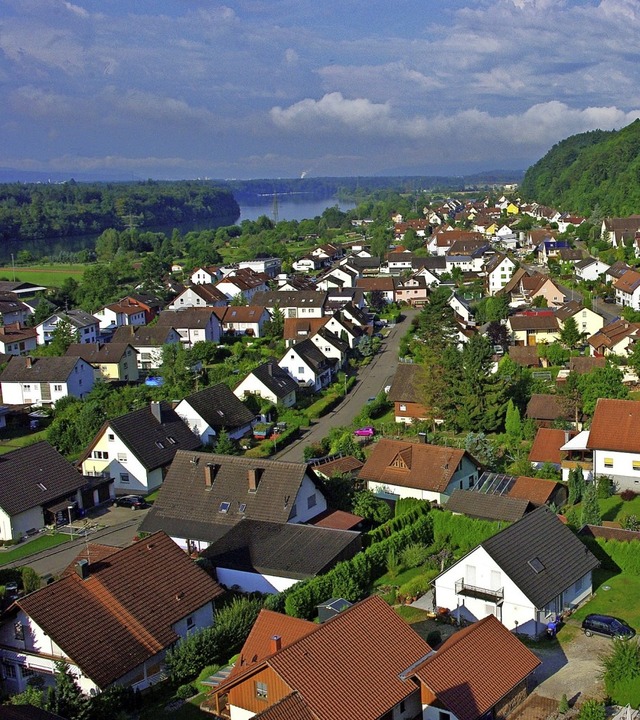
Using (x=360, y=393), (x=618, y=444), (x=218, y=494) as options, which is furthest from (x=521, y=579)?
(x=360, y=393)

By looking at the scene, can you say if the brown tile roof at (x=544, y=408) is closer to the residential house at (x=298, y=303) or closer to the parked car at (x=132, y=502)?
the parked car at (x=132, y=502)

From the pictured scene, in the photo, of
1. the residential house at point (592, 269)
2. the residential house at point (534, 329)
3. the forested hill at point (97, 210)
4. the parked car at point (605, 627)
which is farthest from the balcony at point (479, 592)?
the forested hill at point (97, 210)

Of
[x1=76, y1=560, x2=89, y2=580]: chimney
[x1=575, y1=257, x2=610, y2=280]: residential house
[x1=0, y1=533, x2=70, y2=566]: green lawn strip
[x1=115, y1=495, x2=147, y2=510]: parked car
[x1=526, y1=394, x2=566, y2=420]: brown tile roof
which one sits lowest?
[x1=0, y1=533, x2=70, y2=566]: green lawn strip

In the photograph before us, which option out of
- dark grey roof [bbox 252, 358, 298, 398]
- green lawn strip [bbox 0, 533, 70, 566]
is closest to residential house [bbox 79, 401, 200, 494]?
green lawn strip [bbox 0, 533, 70, 566]

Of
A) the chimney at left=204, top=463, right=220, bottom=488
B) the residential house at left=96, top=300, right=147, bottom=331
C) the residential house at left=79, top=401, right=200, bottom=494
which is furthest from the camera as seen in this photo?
the residential house at left=96, top=300, right=147, bottom=331

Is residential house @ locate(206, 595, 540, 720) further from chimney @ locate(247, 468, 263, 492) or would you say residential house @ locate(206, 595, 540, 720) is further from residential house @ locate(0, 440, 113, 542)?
residential house @ locate(0, 440, 113, 542)

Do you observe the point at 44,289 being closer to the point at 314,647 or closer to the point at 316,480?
the point at 316,480

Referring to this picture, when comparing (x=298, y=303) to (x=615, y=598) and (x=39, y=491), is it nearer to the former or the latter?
(x=39, y=491)

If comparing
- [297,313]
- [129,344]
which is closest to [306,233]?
[297,313]
